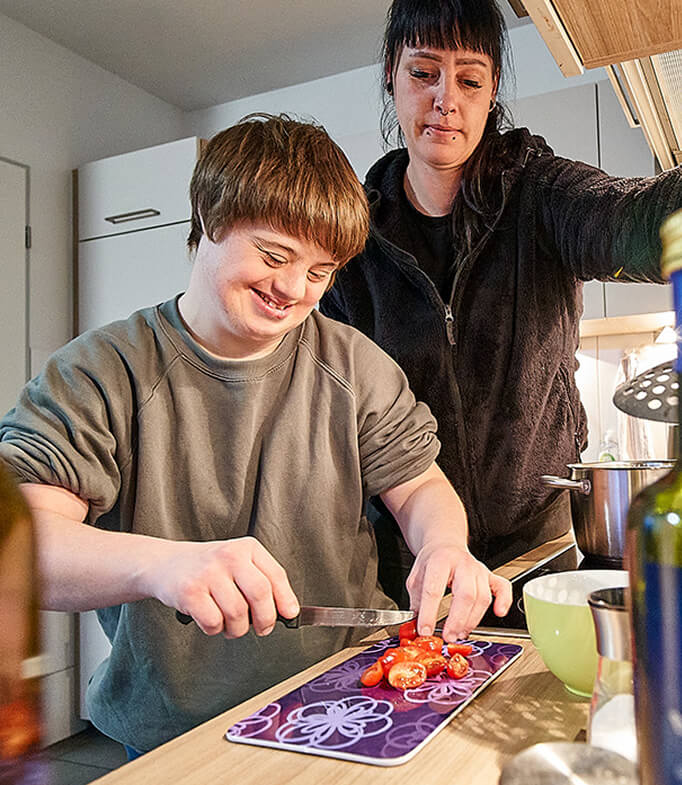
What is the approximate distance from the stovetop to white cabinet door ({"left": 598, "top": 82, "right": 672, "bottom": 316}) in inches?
55.7

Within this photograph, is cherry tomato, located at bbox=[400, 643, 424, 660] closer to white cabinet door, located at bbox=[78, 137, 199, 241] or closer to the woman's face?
the woman's face

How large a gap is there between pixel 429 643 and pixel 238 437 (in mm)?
361

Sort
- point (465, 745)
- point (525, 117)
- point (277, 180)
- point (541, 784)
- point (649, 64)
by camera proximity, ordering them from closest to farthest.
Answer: point (541, 784) → point (465, 745) → point (277, 180) → point (649, 64) → point (525, 117)

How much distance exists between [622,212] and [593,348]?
174 centimetres

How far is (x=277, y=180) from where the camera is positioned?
94 cm

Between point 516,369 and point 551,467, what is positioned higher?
point 516,369

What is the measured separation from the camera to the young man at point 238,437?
926mm

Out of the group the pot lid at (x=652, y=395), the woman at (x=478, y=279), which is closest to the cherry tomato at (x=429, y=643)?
the pot lid at (x=652, y=395)

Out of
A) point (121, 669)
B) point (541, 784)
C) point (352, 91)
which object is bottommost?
point (121, 669)

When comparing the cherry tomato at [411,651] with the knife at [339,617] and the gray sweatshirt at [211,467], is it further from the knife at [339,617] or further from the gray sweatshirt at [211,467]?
the gray sweatshirt at [211,467]

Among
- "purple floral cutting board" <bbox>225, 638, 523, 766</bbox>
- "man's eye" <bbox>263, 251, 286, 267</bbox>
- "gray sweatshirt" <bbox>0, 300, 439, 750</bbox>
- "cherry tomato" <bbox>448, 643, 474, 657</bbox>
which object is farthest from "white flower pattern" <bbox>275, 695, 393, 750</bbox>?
"man's eye" <bbox>263, 251, 286, 267</bbox>

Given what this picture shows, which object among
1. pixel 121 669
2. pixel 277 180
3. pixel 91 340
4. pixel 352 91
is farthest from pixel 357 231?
pixel 352 91

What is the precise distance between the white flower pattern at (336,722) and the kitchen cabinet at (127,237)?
254 cm

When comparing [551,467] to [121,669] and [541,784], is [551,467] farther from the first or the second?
[541,784]
